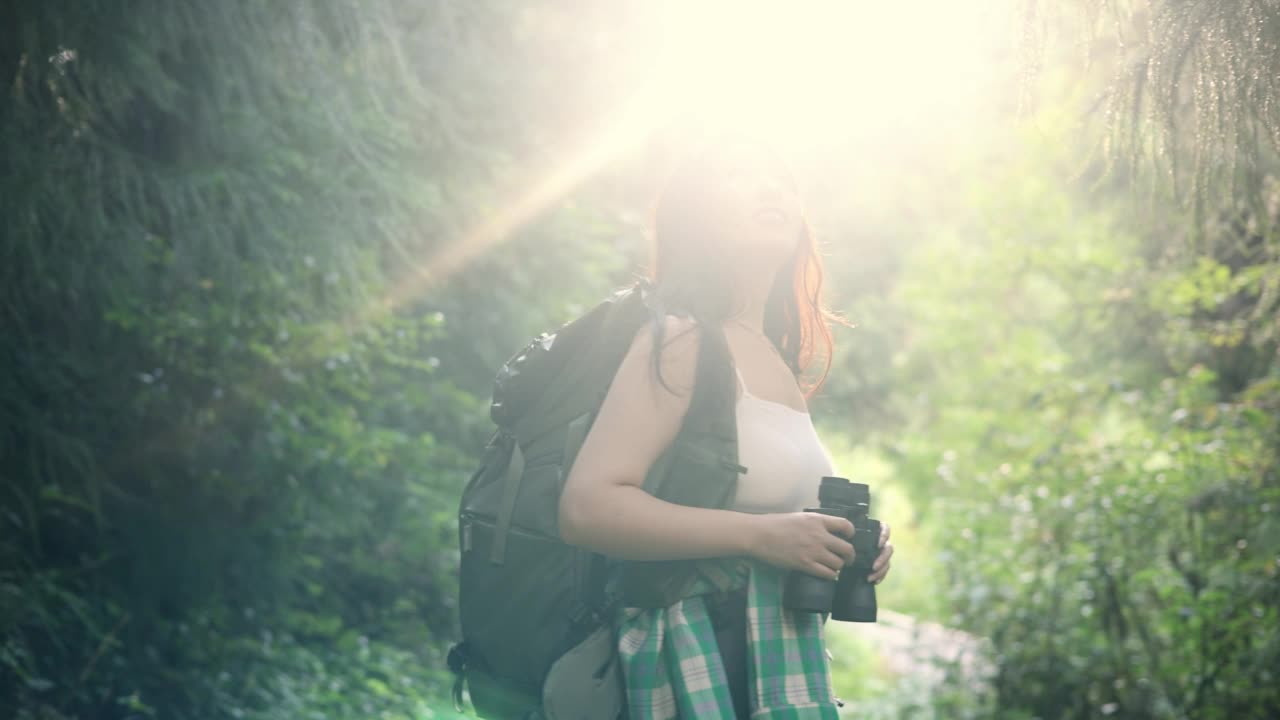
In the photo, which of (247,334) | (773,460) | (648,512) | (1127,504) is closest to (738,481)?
(773,460)

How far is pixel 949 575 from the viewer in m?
8.41

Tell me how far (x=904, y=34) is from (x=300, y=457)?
7.47 m

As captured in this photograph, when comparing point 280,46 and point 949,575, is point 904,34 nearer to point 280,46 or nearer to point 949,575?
point 949,575

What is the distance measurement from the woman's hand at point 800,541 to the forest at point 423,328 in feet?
2.27

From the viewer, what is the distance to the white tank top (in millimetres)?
1936

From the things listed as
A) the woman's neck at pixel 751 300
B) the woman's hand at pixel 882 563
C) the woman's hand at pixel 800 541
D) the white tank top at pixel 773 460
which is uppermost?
the woman's neck at pixel 751 300

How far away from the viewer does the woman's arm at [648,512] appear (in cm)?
178

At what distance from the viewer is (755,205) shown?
207cm

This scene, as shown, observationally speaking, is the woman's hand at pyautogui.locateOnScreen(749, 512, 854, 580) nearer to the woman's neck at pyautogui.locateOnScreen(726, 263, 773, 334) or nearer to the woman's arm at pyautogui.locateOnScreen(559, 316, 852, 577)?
the woman's arm at pyautogui.locateOnScreen(559, 316, 852, 577)

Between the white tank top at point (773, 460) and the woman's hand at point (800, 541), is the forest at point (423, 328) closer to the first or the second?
the white tank top at point (773, 460)

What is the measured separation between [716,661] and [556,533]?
31 centimetres

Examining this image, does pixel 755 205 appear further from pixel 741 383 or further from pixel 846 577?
pixel 846 577

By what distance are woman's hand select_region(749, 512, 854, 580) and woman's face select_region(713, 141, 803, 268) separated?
0.48 m

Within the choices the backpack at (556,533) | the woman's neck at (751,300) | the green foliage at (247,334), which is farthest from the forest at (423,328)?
the backpack at (556,533)
